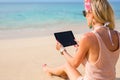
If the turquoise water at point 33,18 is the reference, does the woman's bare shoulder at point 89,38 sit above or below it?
below

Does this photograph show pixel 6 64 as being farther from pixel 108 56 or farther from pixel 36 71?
pixel 108 56

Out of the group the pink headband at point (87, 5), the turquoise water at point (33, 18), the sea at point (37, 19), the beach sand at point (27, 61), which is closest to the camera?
the pink headband at point (87, 5)

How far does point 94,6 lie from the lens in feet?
10.7

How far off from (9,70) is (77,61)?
194cm

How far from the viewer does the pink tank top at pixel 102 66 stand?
326 cm

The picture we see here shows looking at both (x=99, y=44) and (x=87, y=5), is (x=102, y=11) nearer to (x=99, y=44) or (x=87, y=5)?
(x=87, y=5)

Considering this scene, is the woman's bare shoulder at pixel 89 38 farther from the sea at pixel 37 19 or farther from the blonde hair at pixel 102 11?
the sea at pixel 37 19

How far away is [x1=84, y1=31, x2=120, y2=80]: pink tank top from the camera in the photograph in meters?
3.26

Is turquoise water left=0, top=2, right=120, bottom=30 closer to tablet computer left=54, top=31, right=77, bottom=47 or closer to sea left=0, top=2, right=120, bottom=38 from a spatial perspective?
sea left=0, top=2, right=120, bottom=38

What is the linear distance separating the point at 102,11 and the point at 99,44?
1.03 feet

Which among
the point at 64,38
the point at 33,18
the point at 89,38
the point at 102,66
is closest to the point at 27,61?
the point at 64,38

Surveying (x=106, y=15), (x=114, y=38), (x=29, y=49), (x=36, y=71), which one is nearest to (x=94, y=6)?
(x=106, y=15)

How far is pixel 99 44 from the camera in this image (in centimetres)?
323

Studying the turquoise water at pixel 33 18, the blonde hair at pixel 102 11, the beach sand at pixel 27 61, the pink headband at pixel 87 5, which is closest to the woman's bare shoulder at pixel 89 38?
the blonde hair at pixel 102 11
